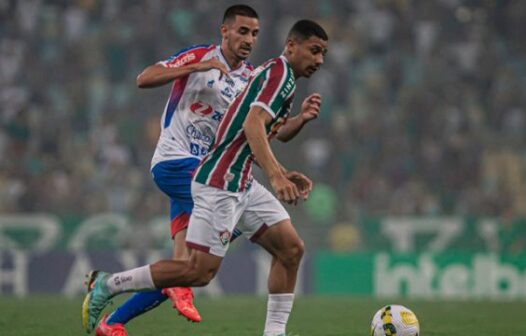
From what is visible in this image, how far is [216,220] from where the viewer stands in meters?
6.92

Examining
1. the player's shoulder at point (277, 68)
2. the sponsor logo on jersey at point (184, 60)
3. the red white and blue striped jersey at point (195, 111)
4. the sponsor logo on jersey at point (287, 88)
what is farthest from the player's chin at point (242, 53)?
the sponsor logo on jersey at point (287, 88)

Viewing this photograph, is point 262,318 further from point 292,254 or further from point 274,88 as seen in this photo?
point 274,88

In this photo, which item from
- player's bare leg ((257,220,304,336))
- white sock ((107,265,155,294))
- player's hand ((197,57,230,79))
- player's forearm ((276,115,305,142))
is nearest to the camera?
white sock ((107,265,155,294))

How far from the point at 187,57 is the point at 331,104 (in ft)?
35.7

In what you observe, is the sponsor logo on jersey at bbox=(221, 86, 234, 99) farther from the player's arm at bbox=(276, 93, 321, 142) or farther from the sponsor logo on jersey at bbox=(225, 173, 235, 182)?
the sponsor logo on jersey at bbox=(225, 173, 235, 182)

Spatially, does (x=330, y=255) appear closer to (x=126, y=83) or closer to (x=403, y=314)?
(x=126, y=83)

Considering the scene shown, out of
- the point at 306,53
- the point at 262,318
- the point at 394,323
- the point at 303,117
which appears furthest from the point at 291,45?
the point at 262,318

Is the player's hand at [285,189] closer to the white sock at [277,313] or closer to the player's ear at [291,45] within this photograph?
the player's ear at [291,45]

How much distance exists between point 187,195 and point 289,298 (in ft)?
3.71

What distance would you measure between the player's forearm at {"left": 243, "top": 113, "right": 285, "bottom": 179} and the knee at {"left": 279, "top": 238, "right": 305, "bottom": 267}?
0.89 metres

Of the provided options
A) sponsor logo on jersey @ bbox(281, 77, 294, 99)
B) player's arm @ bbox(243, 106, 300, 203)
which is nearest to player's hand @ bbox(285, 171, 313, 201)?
player's arm @ bbox(243, 106, 300, 203)

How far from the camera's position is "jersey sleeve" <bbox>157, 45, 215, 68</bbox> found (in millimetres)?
7766

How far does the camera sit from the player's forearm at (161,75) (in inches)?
299

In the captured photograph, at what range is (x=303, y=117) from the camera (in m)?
7.56
